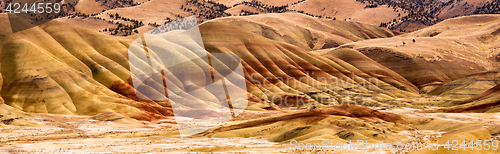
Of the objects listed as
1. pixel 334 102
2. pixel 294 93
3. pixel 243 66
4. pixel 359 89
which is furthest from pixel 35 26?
pixel 359 89

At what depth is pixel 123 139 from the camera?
66.1 metres

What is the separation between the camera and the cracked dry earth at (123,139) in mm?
53969

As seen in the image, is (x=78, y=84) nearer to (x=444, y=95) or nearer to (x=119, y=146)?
(x=119, y=146)

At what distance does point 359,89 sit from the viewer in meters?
161

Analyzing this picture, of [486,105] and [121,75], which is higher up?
[121,75]

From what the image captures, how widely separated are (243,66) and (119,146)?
10574 cm

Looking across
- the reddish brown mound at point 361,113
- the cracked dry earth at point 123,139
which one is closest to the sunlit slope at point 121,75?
the cracked dry earth at point 123,139

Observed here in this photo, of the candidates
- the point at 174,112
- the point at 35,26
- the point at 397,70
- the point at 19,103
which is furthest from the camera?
the point at 397,70

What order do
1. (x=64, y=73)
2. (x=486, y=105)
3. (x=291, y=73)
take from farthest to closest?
(x=291, y=73)
(x=64, y=73)
(x=486, y=105)

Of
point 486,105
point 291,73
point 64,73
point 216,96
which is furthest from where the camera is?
point 291,73

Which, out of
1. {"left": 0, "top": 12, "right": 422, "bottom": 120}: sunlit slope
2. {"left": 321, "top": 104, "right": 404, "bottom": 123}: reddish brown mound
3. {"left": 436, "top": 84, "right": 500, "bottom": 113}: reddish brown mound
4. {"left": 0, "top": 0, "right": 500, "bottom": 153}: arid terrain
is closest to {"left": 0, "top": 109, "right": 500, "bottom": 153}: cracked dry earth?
{"left": 0, "top": 0, "right": 500, "bottom": 153}: arid terrain

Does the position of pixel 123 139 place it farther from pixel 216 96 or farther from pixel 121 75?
pixel 216 96

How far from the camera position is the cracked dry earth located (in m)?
54.0

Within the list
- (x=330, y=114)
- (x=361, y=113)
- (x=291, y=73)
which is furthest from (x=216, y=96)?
(x=361, y=113)
